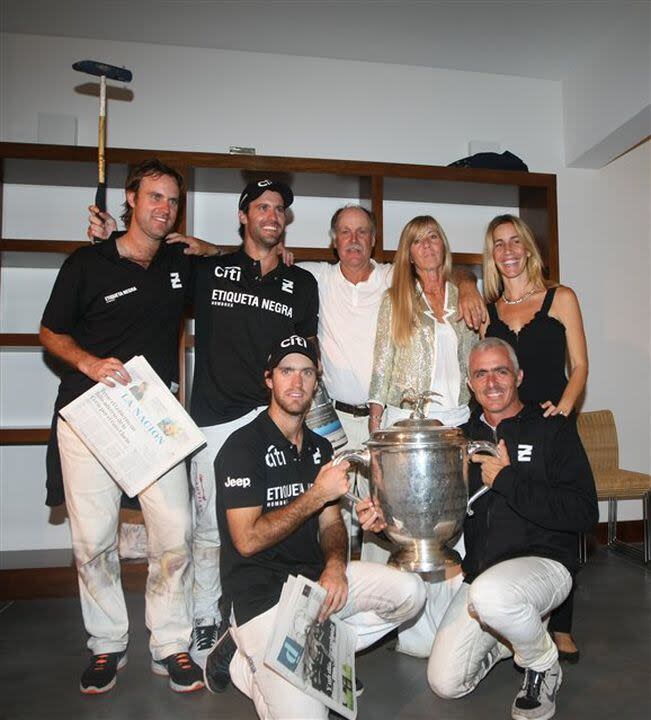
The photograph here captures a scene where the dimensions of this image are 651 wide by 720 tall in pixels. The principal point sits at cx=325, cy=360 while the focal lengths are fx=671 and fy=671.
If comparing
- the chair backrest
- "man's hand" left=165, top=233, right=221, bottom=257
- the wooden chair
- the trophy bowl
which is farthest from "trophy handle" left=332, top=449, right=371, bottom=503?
the chair backrest

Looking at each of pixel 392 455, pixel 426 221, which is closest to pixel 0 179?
pixel 426 221

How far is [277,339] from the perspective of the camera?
2.65 meters

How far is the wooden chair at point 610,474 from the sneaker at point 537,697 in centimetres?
187

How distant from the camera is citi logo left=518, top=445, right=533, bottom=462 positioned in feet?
7.22

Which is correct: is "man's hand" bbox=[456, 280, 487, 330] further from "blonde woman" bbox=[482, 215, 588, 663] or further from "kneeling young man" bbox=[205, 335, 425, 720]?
"kneeling young man" bbox=[205, 335, 425, 720]

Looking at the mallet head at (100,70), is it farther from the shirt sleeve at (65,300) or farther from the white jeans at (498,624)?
the white jeans at (498,624)

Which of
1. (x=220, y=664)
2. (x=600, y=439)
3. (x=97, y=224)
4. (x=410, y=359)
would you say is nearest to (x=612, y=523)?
(x=600, y=439)

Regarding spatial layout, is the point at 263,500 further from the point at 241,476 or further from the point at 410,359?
the point at 410,359

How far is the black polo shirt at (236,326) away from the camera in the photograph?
102 inches

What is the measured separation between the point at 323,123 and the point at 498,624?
10.5ft

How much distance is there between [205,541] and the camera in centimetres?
268

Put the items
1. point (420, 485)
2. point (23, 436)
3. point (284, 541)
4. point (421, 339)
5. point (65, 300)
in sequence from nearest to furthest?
point (420, 485)
point (284, 541)
point (65, 300)
point (421, 339)
point (23, 436)

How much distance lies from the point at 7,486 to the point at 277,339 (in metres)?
2.18

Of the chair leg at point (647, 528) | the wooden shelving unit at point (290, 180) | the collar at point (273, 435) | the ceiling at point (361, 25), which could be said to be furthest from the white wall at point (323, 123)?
the collar at point (273, 435)
